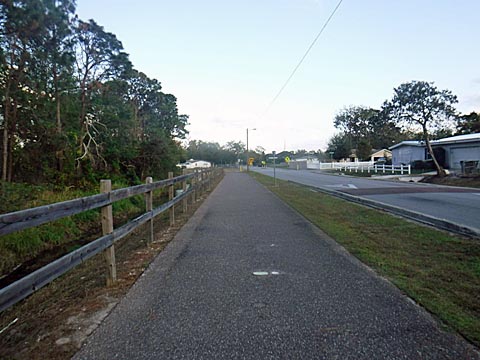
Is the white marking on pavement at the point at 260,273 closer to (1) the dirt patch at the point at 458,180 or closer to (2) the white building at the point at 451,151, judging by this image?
(1) the dirt patch at the point at 458,180

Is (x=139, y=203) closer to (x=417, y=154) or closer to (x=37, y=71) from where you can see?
(x=37, y=71)

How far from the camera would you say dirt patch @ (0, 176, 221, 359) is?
2.83m

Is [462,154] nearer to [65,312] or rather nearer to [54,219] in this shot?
[65,312]

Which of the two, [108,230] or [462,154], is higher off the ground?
[462,154]

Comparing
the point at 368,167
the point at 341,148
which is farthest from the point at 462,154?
the point at 341,148

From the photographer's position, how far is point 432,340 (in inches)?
110

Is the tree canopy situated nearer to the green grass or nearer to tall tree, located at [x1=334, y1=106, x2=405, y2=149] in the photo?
the green grass

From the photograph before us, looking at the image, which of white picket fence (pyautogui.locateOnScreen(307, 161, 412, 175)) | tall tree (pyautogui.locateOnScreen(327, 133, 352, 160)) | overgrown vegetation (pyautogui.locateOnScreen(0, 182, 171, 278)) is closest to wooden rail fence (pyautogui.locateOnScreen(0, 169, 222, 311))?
overgrown vegetation (pyautogui.locateOnScreen(0, 182, 171, 278))

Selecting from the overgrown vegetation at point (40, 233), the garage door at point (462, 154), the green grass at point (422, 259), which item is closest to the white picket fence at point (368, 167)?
the garage door at point (462, 154)

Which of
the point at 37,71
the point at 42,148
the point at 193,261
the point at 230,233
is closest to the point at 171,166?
the point at 42,148

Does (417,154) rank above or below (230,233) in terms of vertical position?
above

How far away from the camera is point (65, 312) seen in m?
3.52

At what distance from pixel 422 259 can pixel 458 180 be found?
22.6 meters

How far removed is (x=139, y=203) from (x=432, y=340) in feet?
52.3
